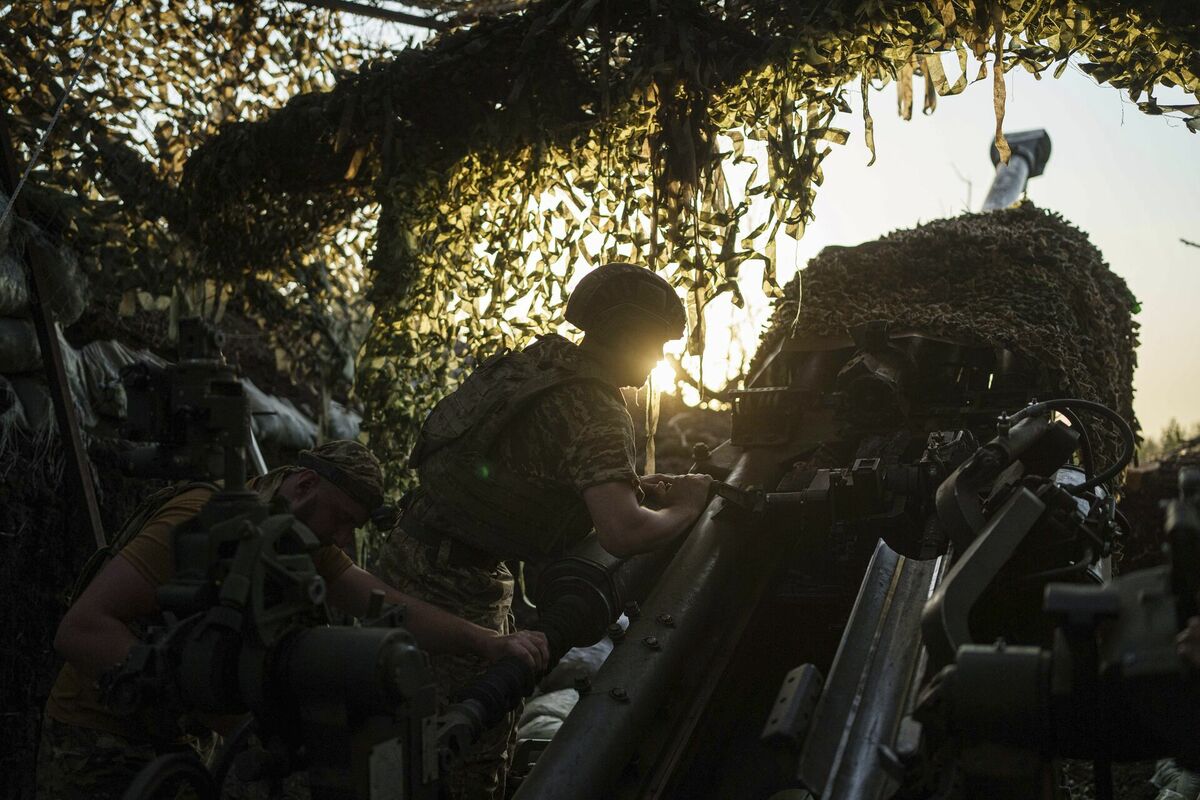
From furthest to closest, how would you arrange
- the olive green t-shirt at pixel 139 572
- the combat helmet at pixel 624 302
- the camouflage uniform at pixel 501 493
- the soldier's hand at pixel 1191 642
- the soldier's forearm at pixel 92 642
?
the combat helmet at pixel 624 302
the camouflage uniform at pixel 501 493
the olive green t-shirt at pixel 139 572
the soldier's forearm at pixel 92 642
the soldier's hand at pixel 1191 642

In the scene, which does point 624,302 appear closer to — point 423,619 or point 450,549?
point 450,549

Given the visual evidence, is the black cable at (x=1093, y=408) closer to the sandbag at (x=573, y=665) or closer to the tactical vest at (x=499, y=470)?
the tactical vest at (x=499, y=470)

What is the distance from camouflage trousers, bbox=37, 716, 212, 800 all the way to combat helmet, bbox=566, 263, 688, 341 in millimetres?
1787

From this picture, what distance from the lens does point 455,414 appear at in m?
3.74

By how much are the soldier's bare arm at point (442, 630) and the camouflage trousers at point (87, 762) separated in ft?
2.13

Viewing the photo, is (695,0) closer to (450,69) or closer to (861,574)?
(450,69)

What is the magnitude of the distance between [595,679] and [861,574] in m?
1.29

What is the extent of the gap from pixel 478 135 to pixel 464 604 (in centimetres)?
284

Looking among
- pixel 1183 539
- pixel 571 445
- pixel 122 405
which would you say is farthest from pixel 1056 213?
pixel 122 405

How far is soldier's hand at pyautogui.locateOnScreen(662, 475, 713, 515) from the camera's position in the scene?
366cm

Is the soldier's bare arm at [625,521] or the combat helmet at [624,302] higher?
the combat helmet at [624,302]

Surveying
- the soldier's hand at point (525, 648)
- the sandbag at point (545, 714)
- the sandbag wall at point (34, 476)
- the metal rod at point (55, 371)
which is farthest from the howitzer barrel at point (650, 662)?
the sandbag wall at point (34, 476)

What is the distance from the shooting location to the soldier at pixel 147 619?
280cm

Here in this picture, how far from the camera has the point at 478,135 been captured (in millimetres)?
5746
